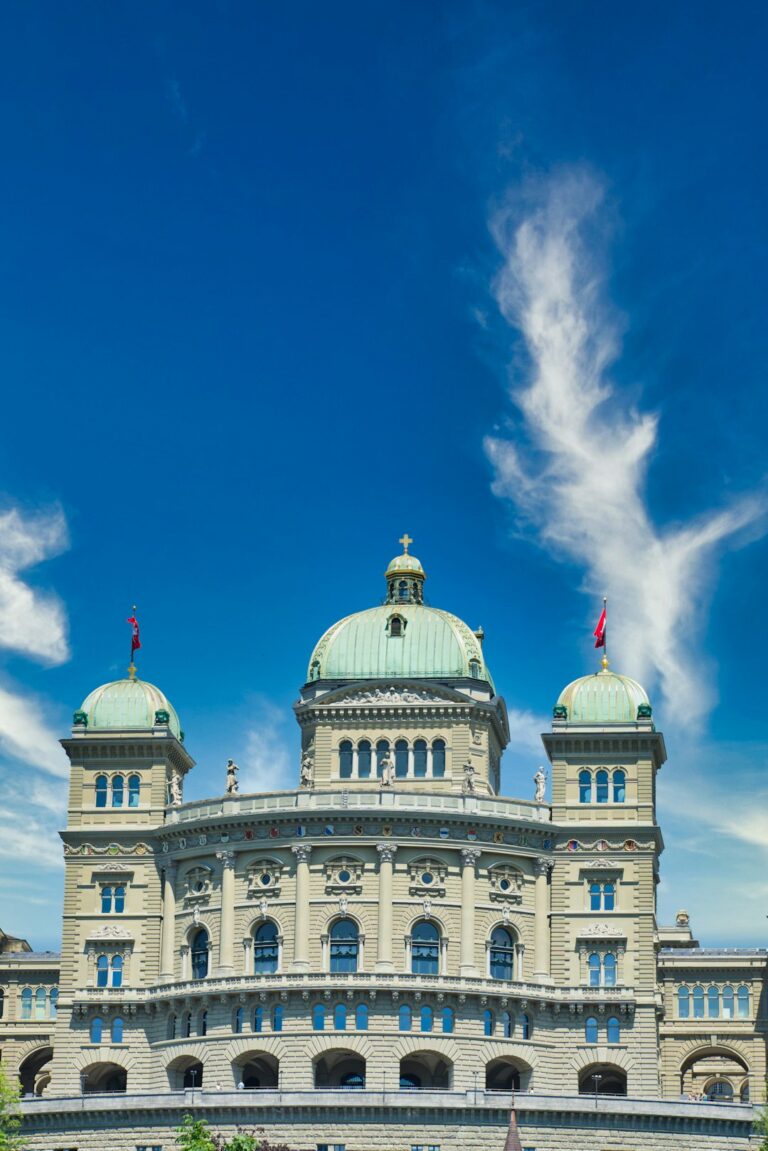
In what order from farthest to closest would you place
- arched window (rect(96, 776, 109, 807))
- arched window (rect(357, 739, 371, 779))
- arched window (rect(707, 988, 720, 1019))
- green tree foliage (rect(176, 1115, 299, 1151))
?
1. arched window (rect(707, 988, 720, 1019))
2. arched window (rect(357, 739, 371, 779))
3. arched window (rect(96, 776, 109, 807))
4. green tree foliage (rect(176, 1115, 299, 1151))

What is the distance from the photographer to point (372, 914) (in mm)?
146125

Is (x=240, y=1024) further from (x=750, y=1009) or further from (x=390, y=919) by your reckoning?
(x=750, y=1009)

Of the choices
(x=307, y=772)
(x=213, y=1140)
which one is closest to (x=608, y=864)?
(x=307, y=772)

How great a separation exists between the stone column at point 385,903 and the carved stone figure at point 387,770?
570cm

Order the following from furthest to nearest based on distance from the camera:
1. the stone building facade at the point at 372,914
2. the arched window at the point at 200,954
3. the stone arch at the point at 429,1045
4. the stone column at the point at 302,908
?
1. the arched window at the point at 200,954
2. the stone column at the point at 302,908
3. the stone building facade at the point at 372,914
4. the stone arch at the point at 429,1045

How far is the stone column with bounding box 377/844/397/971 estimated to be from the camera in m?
144

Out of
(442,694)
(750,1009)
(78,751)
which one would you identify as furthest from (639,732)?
(78,751)

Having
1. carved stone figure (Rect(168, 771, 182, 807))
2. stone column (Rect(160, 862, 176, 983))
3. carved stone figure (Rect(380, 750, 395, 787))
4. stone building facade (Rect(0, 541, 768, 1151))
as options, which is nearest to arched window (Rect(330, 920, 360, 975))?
stone building facade (Rect(0, 541, 768, 1151))

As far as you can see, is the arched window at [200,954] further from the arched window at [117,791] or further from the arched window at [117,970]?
the arched window at [117,791]

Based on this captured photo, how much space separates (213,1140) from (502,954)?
2719 cm

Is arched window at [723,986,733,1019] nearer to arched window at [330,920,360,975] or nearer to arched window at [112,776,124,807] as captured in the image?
arched window at [330,920,360,975]

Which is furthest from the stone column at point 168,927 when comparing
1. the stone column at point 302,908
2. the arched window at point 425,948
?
the arched window at point 425,948

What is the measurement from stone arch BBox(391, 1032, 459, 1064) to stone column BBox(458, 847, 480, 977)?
450 centimetres

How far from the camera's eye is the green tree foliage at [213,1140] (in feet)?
400
